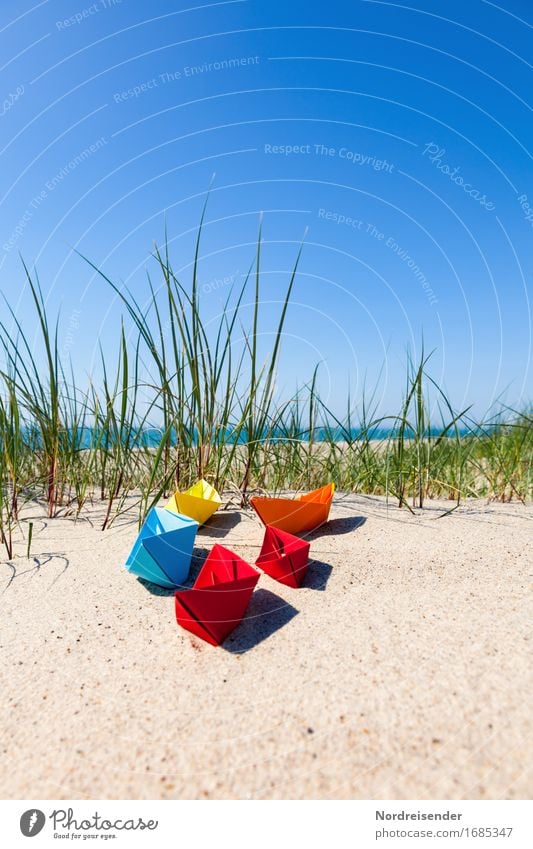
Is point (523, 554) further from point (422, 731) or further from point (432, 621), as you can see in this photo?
point (422, 731)

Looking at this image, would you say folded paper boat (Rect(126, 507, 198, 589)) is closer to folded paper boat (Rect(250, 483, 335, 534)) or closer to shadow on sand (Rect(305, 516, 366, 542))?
folded paper boat (Rect(250, 483, 335, 534))

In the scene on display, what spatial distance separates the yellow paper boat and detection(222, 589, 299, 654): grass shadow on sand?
0.53 meters

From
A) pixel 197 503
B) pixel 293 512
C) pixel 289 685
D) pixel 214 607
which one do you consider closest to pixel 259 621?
pixel 214 607

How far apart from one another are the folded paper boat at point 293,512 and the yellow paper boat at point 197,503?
0.21 meters

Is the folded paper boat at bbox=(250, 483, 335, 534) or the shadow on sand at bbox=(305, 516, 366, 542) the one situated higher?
the folded paper boat at bbox=(250, 483, 335, 534)

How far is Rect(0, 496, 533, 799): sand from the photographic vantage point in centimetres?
84

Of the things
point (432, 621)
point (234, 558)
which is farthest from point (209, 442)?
point (432, 621)

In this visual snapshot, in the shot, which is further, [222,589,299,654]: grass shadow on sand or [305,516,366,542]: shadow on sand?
[305,516,366,542]: shadow on sand

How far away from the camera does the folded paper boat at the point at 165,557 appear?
4.71ft

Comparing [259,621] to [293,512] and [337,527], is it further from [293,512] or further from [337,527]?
[337,527]

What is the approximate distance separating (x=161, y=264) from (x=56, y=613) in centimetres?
158

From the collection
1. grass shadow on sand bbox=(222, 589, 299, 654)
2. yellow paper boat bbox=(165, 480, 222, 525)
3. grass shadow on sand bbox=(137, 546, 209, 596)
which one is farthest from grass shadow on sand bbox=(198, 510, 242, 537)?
grass shadow on sand bbox=(222, 589, 299, 654)

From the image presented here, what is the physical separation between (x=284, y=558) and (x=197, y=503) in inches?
21.2

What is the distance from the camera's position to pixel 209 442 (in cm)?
233
